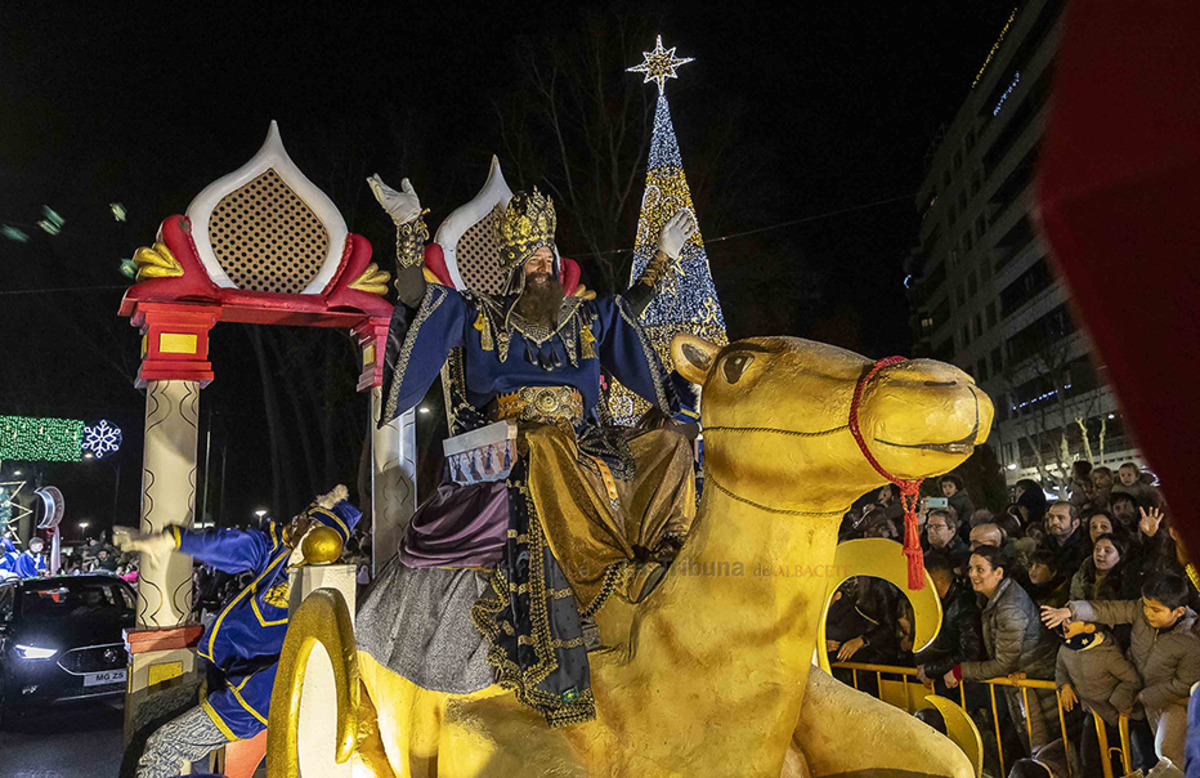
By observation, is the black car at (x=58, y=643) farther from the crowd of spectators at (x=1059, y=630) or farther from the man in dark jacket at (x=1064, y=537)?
the man in dark jacket at (x=1064, y=537)

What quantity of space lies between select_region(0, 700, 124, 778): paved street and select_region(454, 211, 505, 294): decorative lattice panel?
19.6 feet

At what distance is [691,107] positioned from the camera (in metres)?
16.3

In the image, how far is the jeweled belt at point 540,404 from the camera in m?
2.91

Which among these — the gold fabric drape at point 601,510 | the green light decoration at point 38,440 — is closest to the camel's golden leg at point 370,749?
Result: the gold fabric drape at point 601,510

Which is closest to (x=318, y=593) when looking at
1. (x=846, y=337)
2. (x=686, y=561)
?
(x=686, y=561)

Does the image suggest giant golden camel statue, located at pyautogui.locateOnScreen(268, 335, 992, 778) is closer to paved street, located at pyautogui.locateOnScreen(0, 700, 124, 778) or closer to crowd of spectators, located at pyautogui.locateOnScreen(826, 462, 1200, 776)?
crowd of spectators, located at pyautogui.locateOnScreen(826, 462, 1200, 776)

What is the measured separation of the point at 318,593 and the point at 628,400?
776cm

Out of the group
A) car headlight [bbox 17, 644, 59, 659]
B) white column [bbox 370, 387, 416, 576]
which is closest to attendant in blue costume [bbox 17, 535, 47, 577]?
car headlight [bbox 17, 644, 59, 659]

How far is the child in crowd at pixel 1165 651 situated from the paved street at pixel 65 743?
869cm

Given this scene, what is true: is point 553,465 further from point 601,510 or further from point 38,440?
point 38,440

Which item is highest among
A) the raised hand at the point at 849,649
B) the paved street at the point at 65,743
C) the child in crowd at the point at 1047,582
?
the child in crowd at the point at 1047,582

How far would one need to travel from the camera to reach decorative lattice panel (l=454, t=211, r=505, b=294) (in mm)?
7203

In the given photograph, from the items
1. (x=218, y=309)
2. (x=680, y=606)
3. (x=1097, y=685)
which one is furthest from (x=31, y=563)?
(x=680, y=606)

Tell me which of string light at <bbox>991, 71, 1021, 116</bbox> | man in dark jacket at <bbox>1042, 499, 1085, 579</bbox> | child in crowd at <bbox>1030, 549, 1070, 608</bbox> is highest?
string light at <bbox>991, 71, 1021, 116</bbox>
